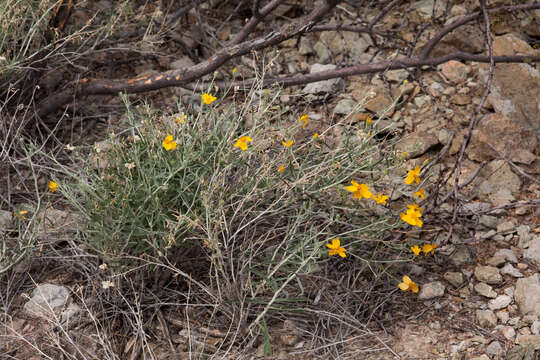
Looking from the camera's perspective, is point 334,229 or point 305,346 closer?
point 305,346

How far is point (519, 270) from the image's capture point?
2.60 meters

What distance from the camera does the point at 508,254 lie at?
266 cm

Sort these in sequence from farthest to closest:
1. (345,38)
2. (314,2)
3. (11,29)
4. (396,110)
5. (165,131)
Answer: (314,2)
(345,38)
(396,110)
(11,29)
(165,131)

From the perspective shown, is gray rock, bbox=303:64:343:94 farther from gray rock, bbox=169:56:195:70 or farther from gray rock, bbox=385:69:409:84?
gray rock, bbox=169:56:195:70

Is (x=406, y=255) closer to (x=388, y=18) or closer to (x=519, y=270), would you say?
(x=519, y=270)

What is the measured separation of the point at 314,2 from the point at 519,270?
260 centimetres

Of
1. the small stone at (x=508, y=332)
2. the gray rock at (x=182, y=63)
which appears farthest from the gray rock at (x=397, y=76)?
the small stone at (x=508, y=332)

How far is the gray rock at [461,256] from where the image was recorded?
2.69m

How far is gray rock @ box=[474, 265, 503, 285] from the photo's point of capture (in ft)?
8.41

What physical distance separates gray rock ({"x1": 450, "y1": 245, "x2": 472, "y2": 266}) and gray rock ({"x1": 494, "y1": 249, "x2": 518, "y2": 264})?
0.39ft

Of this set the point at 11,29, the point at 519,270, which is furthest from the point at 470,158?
the point at 11,29

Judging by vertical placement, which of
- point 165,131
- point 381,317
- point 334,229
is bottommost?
point 381,317

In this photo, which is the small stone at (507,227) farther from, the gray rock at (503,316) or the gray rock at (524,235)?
the gray rock at (503,316)

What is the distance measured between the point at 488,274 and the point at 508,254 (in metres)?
0.16
